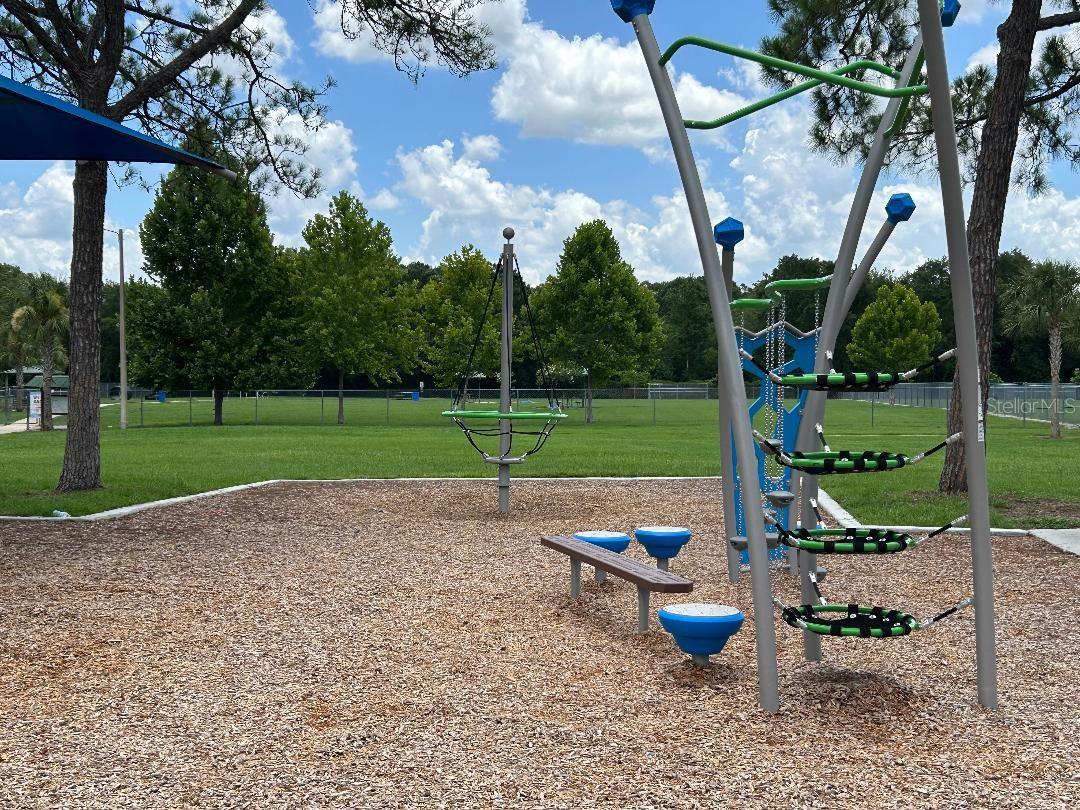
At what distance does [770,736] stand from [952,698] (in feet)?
3.31

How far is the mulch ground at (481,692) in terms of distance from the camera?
3.32 m

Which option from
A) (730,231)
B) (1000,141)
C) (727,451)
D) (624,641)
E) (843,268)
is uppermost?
(1000,141)

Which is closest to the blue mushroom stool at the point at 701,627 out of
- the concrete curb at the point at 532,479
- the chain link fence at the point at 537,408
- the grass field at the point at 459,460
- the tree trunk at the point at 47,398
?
the concrete curb at the point at 532,479

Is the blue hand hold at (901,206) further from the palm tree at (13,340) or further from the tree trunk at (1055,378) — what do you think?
the palm tree at (13,340)

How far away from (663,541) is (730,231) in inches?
92.1

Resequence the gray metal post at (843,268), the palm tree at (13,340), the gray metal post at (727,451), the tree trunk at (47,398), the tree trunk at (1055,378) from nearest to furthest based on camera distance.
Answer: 1. the gray metal post at (843,268)
2. the gray metal post at (727,451)
3. the tree trunk at (1055,378)
4. the tree trunk at (47,398)
5. the palm tree at (13,340)

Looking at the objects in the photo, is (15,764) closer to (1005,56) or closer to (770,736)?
(770,736)

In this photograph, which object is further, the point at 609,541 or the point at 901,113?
the point at 609,541

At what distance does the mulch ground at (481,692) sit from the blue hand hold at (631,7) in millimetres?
2798

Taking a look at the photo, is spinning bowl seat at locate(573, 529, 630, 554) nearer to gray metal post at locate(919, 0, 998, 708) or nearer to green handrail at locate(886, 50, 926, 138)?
gray metal post at locate(919, 0, 998, 708)

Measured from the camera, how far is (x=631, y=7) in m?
3.99

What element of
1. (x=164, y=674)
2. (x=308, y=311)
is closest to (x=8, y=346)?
(x=308, y=311)

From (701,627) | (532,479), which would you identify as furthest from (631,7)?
(532,479)

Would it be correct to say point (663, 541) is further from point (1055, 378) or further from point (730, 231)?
point (1055, 378)
